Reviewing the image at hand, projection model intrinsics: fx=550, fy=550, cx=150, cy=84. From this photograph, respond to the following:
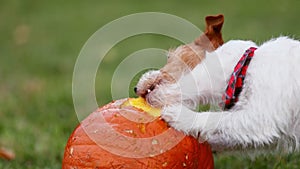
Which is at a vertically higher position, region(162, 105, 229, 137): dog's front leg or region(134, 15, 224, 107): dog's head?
region(134, 15, 224, 107): dog's head

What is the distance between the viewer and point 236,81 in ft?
13.3

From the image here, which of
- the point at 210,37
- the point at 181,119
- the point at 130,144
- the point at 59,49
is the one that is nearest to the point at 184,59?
the point at 210,37

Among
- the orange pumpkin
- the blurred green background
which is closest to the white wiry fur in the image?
the orange pumpkin

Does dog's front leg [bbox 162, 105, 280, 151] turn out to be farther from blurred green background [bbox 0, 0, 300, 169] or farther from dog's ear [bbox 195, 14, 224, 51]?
dog's ear [bbox 195, 14, 224, 51]

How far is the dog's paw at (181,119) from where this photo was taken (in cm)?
394

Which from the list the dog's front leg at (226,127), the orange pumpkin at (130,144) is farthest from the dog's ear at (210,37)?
the orange pumpkin at (130,144)

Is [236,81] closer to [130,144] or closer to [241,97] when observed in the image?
[241,97]

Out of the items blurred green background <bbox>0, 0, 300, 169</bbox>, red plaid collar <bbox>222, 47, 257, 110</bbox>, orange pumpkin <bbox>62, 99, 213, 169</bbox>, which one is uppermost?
red plaid collar <bbox>222, 47, 257, 110</bbox>

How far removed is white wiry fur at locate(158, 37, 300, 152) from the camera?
3.86 metres

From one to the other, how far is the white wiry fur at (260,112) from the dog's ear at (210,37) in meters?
0.23

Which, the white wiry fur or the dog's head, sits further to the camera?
the dog's head

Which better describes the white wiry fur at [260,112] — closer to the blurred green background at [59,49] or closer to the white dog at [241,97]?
the white dog at [241,97]

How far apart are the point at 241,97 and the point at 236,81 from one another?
12cm

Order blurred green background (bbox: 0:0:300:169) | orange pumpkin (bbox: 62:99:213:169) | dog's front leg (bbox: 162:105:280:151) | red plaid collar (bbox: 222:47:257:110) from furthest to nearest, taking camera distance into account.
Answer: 1. blurred green background (bbox: 0:0:300:169)
2. red plaid collar (bbox: 222:47:257:110)
3. dog's front leg (bbox: 162:105:280:151)
4. orange pumpkin (bbox: 62:99:213:169)
